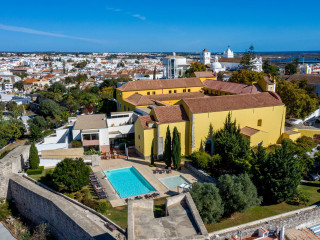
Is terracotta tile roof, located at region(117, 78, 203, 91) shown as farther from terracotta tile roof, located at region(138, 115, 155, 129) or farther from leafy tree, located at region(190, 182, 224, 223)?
leafy tree, located at region(190, 182, 224, 223)

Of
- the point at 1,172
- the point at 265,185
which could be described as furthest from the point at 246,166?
the point at 1,172

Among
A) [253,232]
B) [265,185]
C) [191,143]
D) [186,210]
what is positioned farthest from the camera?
[191,143]

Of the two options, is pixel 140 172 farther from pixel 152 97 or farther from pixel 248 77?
pixel 248 77

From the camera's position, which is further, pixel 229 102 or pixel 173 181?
pixel 229 102

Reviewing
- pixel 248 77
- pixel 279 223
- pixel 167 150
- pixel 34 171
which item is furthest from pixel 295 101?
pixel 34 171

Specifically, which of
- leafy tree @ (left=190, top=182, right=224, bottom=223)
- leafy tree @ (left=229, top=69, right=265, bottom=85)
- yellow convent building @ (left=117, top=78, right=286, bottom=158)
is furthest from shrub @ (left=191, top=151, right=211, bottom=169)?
leafy tree @ (left=229, top=69, right=265, bottom=85)

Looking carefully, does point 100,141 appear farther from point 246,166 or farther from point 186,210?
point 186,210
